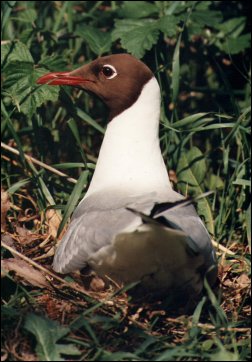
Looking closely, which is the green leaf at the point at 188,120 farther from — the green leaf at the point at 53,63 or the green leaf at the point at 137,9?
the green leaf at the point at 137,9

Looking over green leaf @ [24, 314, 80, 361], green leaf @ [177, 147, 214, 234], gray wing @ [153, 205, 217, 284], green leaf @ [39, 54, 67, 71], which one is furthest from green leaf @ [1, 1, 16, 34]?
green leaf @ [24, 314, 80, 361]

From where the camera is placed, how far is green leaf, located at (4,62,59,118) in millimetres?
4691

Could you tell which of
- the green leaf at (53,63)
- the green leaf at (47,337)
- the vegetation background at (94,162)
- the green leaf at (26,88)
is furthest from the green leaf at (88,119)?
the green leaf at (47,337)

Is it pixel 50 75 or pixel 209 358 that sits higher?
pixel 50 75

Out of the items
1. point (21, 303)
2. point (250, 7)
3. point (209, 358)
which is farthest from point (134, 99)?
point (250, 7)

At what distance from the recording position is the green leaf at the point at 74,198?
14.6ft

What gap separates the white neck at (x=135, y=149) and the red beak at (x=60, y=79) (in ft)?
0.89

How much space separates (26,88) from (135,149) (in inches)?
31.0

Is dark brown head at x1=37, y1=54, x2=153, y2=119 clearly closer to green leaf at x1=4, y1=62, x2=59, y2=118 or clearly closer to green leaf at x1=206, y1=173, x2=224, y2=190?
green leaf at x1=4, y1=62, x2=59, y2=118

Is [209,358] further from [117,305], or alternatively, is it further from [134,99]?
[134,99]

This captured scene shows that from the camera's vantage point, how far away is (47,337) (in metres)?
3.33

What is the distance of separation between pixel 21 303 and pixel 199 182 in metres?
1.71

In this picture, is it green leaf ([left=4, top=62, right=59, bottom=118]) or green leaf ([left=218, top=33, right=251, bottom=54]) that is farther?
green leaf ([left=218, top=33, right=251, bottom=54])

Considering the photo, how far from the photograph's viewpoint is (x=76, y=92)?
5.50m
